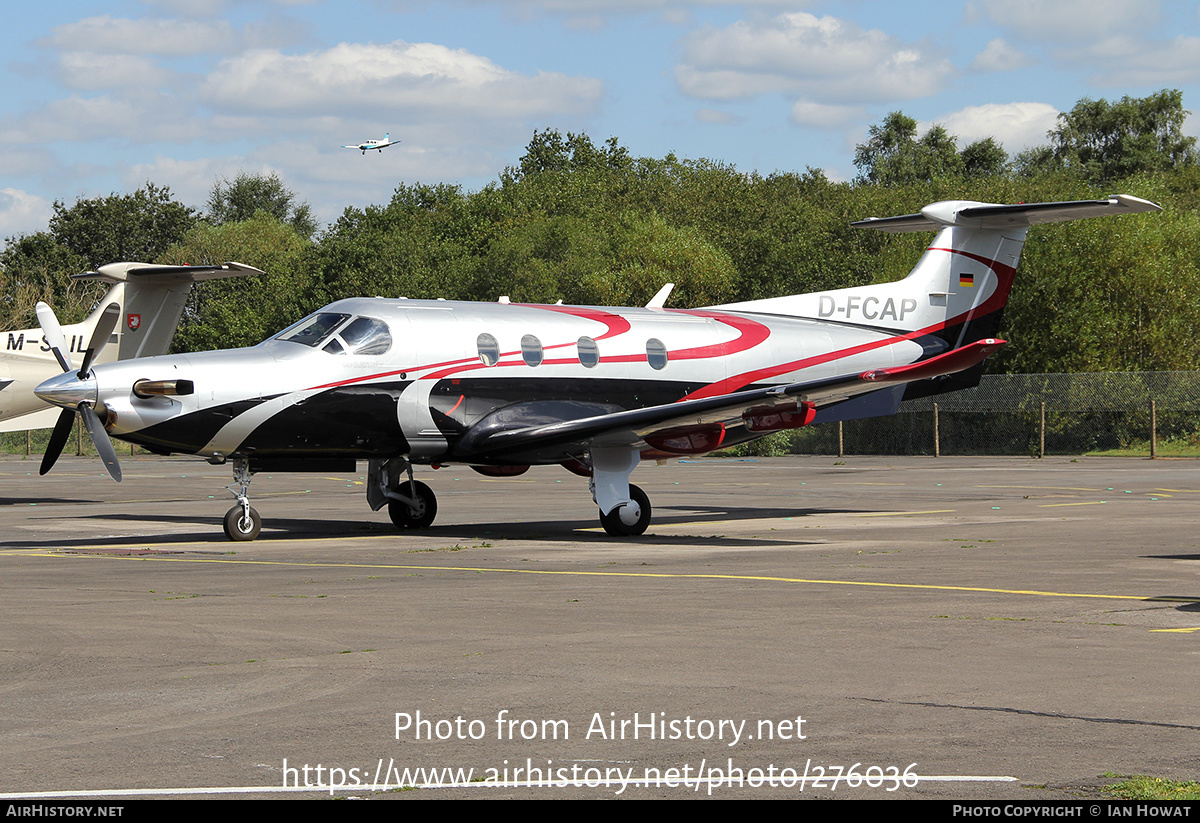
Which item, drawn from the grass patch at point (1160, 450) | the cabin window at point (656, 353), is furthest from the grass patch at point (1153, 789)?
the grass patch at point (1160, 450)

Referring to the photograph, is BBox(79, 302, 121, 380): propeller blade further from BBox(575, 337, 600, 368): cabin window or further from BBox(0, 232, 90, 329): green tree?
BBox(0, 232, 90, 329): green tree

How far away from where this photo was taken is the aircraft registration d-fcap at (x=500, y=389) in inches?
693

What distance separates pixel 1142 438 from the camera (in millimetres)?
46156

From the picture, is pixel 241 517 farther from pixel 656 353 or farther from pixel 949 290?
pixel 949 290

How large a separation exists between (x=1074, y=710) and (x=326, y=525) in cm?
1633

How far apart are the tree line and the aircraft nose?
3917cm

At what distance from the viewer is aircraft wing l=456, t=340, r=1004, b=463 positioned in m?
17.8

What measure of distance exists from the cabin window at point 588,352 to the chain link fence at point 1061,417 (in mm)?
27564

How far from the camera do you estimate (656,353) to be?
21.2 m

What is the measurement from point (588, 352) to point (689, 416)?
2.77 m

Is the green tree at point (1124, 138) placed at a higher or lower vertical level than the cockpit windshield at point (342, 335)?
higher

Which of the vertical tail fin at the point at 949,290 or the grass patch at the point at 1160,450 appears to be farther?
the grass patch at the point at 1160,450

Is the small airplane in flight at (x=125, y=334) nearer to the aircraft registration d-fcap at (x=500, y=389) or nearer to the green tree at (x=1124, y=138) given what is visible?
the aircraft registration d-fcap at (x=500, y=389)

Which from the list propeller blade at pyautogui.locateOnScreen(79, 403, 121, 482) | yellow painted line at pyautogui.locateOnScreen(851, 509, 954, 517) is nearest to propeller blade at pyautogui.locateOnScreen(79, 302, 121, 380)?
propeller blade at pyautogui.locateOnScreen(79, 403, 121, 482)
